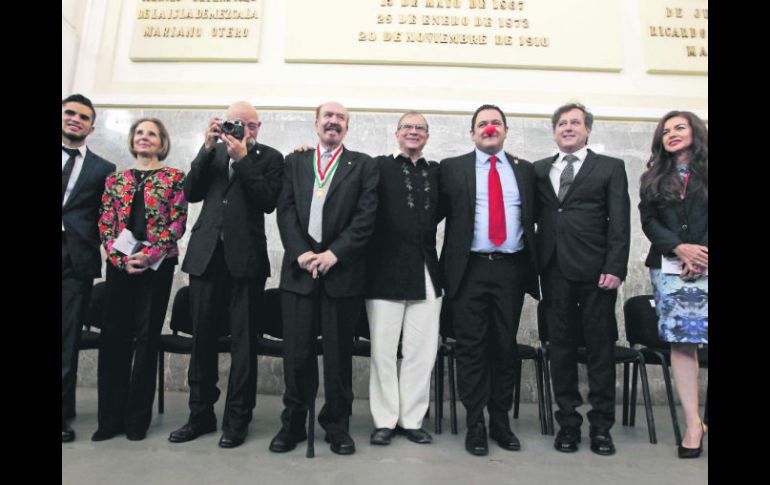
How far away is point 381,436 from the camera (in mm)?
2734

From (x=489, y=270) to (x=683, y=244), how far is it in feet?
3.25

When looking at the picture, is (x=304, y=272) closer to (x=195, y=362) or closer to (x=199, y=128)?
(x=195, y=362)

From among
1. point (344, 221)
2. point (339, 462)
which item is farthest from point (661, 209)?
point (339, 462)

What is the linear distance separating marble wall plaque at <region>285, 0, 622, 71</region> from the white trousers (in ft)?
8.78

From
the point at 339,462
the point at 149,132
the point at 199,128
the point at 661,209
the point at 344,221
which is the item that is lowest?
the point at 339,462

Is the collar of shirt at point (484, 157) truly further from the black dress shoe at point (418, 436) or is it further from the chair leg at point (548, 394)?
the black dress shoe at point (418, 436)

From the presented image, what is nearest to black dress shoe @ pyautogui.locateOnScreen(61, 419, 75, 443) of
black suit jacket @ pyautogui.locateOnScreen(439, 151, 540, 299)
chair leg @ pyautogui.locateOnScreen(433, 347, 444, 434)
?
chair leg @ pyautogui.locateOnScreen(433, 347, 444, 434)

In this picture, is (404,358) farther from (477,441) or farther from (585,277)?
(585,277)

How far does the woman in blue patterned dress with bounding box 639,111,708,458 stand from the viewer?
2.62 metres

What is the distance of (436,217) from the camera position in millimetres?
2986

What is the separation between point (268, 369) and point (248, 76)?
261 centimetres

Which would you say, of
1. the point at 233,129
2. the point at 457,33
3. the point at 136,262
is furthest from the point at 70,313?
the point at 457,33

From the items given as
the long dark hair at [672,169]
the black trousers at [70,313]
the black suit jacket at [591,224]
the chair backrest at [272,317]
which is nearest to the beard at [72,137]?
the black trousers at [70,313]

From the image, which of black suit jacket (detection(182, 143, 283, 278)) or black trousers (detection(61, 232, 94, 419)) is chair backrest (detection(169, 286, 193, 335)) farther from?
black suit jacket (detection(182, 143, 283, 278))
